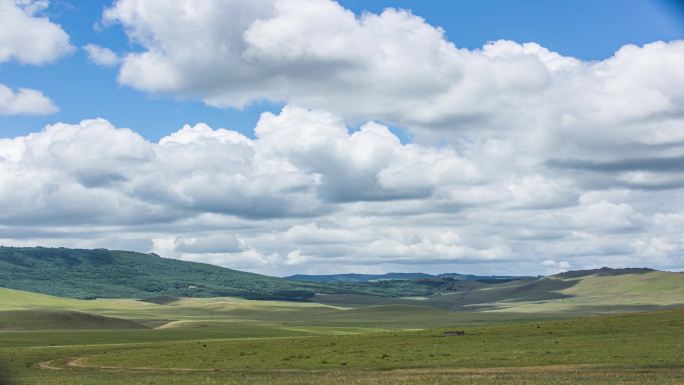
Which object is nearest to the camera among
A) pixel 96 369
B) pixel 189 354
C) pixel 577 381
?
pixel 577 381

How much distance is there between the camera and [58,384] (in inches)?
2469

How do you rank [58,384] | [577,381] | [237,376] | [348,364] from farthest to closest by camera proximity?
[348,364] → [237,376] → [58,384] → [577,381]

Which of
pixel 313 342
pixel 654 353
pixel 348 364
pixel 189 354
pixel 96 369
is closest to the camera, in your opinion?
pixel 654 353

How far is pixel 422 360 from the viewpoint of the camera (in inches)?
3211

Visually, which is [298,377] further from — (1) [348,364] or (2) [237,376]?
(1) [348,364]

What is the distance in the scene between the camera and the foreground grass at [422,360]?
6081 cm

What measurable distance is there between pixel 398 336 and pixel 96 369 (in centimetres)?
4969

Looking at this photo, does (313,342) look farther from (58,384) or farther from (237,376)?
(58,384)

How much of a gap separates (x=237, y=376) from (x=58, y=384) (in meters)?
14.1

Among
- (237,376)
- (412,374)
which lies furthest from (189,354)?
(412,374)

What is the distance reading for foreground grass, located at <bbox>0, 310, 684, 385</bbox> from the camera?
200ft

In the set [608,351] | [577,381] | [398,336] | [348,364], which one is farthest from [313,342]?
[577,381]

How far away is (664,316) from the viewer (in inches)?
4813

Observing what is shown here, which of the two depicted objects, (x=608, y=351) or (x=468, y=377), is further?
(x=608, y=351)
